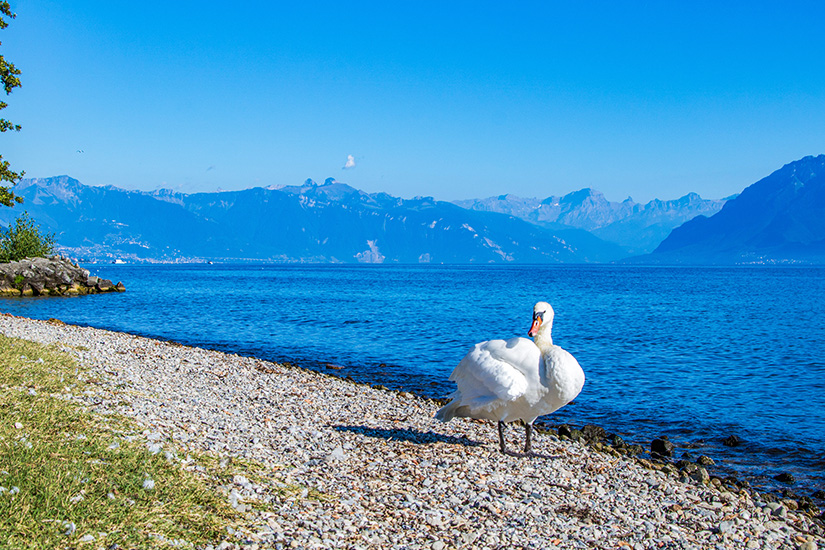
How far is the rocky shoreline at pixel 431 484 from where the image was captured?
27.2 ft

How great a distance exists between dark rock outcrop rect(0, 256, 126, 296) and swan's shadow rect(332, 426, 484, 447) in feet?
205

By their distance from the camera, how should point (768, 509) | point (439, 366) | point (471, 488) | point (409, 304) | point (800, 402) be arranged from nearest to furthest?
point (471, 488), point (768, 509), point (800, 402), point (439, 366), point (409, 304)

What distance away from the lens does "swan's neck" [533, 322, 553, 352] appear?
12.2 meters

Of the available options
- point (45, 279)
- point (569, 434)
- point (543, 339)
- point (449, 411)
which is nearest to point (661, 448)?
point (569, 434)

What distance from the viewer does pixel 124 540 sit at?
6.40 meters

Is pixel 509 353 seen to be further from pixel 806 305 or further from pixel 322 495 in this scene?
pixel 806 305

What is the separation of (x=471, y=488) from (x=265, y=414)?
6.14 m

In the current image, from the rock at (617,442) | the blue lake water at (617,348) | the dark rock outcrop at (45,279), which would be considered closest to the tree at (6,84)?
the blue lake water at (617,348)

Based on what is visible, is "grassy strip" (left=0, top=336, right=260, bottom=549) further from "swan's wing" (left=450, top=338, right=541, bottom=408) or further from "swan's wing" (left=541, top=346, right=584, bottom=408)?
"swan's wing" (left=541, top=346, right=584, bottom=408)

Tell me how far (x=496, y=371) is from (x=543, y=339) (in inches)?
51.1

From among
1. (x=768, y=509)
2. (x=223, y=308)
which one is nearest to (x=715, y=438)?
(x=768, y=509)

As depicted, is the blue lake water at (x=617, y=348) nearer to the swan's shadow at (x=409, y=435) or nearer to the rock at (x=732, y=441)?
the rock at (x=732, y=441)

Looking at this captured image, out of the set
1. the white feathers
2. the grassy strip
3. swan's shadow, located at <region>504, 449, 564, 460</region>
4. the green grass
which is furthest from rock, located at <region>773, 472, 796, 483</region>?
the grassy strip

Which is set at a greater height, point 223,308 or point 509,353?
point 509,353
